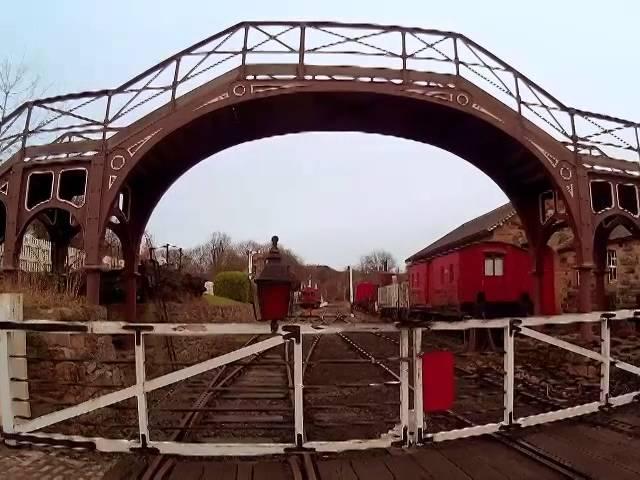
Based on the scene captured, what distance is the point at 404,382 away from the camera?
545 cm

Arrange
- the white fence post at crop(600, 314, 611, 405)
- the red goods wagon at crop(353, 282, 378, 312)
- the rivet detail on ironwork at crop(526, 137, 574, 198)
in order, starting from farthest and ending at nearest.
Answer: the red goods wagon at crop(353, 282, 378, 312) < the rivet detail on ironwork at crop(526, 137, 574, 198) < the white fence post at crop(600, 314, 611, 405)

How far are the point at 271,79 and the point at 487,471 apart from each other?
30.1 ft

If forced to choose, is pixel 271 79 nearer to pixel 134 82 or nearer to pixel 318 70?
pixel 318 70

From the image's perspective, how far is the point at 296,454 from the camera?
5.31 metres

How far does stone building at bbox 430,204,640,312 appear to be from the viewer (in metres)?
21.4

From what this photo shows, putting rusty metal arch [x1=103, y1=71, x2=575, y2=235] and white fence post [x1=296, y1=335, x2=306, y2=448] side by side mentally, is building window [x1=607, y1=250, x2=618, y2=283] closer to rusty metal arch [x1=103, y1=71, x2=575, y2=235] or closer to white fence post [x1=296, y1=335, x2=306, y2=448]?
rusty metal arch [x1=103, y1=71, x2=575, y2=235]

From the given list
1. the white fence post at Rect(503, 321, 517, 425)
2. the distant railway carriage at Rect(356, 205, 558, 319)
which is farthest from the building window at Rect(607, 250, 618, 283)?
the white fence post at Rect(503, 321, 517, 425)

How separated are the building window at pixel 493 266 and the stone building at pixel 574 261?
51.0 inches

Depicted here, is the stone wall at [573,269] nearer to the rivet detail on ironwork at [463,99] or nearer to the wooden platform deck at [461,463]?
the rivet detail on ironwork at [463,99]

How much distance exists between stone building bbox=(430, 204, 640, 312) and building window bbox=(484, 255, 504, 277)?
1.29 metres

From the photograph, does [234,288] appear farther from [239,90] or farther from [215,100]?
[239,90]

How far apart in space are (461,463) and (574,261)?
18366 mm

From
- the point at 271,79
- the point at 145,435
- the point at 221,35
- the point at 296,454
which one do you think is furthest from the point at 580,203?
the point at 145,435

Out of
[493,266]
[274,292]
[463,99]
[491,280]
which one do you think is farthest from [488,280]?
[274,292]
